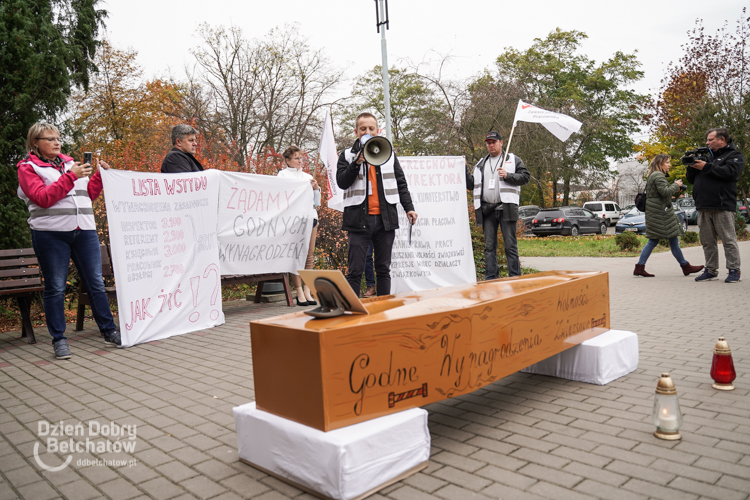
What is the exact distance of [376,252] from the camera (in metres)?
6.04

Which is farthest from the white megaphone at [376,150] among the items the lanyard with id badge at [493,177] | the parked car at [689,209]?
the parked car at [689,209]

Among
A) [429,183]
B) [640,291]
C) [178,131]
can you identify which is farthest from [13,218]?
[640,291]

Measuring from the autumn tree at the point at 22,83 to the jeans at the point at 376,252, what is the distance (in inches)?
205

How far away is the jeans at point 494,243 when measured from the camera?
7465 mm

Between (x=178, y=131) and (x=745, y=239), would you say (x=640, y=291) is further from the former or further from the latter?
(x=745, y=239)

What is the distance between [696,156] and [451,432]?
788 centimetres

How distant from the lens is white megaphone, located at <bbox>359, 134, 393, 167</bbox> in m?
5.39

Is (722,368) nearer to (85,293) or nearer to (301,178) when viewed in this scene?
(301,178)

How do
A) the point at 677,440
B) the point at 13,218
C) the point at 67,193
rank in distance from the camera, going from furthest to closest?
1. the point at 13,218
2. the point at 67,193
3. the point at 677,440

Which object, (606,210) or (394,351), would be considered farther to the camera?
(606,210)

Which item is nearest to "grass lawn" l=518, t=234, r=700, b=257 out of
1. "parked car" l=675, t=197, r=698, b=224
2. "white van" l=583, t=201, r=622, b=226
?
"parked car" l=675, t=197, r=698, b=224

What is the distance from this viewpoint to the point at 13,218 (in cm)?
786

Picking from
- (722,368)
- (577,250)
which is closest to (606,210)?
(577,250)

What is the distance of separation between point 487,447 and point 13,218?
752 cm
